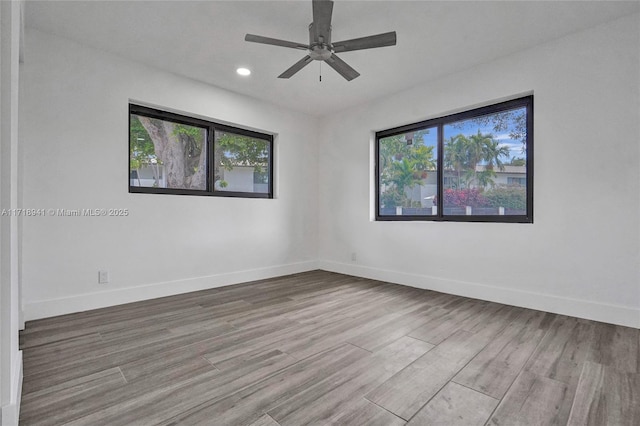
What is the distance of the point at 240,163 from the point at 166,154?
3.25ft

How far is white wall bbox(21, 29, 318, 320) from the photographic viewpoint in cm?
278

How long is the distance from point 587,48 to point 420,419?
132 inches

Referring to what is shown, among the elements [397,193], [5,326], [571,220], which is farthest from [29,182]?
[571,220]

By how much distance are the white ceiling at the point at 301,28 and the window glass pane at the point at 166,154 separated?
662 millimetres

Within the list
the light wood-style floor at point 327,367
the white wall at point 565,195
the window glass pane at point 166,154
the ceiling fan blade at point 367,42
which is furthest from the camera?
the window glass pane at point 166,154

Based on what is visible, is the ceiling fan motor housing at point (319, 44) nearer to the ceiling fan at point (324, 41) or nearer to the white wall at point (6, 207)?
the ceiling fan at point (324, 41)

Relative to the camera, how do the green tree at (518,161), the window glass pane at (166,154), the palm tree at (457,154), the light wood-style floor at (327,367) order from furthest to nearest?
the palm tree at (457,154) < the window glass pane at (166,154) < the green tree at (518,161) < the light wood-style floor at (327,367)

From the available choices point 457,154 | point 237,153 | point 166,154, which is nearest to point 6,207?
point 166,154

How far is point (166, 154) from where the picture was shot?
372 centimetres

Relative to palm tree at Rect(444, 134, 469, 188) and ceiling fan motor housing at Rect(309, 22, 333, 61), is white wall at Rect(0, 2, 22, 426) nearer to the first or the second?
ceiling fan motor housing at Rect(309, 22, 333, 61)

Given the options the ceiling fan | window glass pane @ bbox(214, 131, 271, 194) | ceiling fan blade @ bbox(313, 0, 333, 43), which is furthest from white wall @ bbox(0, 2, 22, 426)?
window glass pane @ bbox(214, 131, 271, 194)

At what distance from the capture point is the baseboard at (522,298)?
8.57ft

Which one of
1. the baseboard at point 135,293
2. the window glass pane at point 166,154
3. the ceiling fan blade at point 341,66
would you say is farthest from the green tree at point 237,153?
the ceiling fan blade at point 341,66

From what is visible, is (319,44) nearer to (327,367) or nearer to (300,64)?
(300,64)
